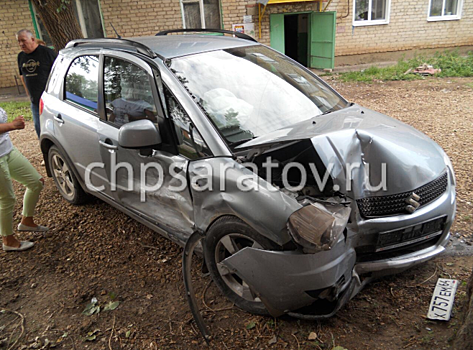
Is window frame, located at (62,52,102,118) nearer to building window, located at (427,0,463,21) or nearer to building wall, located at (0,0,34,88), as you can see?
building wall, located at (0,0,34,88)

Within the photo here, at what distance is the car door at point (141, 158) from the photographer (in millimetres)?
2863

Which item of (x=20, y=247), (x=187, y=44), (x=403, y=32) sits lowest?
(x=20, y=247)

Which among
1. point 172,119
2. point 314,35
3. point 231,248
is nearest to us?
point 231,248

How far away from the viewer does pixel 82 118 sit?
3670 millimetres

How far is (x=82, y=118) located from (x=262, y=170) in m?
2.07

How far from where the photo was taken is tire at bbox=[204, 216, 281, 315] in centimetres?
238

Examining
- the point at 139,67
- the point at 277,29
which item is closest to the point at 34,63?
the point at 139,67

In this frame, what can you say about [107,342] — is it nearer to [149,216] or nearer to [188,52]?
[149,216]

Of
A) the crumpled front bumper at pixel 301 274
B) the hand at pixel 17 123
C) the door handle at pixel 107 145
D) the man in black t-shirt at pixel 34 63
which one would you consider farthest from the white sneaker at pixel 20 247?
the man in black t-shirt at pixel 34 63

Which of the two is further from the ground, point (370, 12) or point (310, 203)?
point (370, 12)

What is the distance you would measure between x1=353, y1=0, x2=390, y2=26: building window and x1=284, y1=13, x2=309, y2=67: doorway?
181cm

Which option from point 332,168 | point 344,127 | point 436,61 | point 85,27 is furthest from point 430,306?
point 85,27

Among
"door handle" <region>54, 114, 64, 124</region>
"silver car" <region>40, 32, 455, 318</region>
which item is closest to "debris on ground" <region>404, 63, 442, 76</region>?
"silver car" <region>40, 32, 455, 318</region>

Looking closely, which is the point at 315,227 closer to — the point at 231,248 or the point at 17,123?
the point at 231,248
